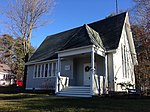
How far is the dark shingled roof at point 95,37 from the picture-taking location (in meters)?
13.4

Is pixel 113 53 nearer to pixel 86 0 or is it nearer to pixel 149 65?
pixel 149 65

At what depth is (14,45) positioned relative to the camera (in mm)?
40812

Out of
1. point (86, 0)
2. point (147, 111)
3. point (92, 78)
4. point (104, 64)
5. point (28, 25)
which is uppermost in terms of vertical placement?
point (86, 0)

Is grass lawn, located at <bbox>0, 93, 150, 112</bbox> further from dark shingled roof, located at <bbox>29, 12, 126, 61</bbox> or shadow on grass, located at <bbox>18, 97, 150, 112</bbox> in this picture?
dark shingled roof, located at <bbox>29, 12, 126, 61</bbox>

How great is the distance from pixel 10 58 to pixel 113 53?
34814 millimetres

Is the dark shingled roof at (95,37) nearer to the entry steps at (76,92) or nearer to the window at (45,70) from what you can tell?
the window at (45,70)

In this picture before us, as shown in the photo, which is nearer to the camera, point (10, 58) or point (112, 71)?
point (112, 71)

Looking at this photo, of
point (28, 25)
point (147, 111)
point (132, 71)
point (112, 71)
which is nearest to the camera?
point (147, 111)

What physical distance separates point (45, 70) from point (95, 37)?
22.0ft

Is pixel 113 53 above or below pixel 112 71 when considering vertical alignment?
above

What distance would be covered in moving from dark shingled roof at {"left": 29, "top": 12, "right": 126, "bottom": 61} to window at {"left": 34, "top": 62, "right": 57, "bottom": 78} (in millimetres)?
736

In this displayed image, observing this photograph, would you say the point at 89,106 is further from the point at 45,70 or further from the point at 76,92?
the point at 45,70

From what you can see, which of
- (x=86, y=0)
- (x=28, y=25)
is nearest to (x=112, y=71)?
(x=86, y=0)

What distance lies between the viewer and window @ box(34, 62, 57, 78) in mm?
16875
